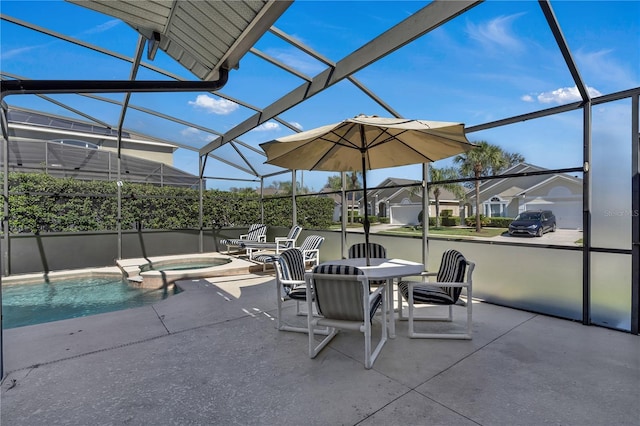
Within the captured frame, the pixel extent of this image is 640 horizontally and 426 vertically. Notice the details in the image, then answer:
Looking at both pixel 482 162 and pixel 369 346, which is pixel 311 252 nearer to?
pixel 482 162

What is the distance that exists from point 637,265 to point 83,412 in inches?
199

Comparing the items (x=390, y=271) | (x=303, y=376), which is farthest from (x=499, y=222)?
(x=303, y=376)

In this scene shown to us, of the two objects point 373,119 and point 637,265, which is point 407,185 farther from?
point 637,265

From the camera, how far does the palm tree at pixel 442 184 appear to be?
484cm

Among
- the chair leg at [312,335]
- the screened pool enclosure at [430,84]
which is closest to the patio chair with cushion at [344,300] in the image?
the chair leg at [312,335]

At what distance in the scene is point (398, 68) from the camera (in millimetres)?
4422

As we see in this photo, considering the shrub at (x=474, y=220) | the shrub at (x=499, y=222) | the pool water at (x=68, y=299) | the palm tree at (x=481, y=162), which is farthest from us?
the pool water at (x=68, y=299)

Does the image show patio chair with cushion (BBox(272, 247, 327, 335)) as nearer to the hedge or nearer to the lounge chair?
the lounge chair

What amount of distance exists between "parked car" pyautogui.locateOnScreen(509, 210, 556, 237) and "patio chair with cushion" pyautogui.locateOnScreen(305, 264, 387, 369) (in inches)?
103

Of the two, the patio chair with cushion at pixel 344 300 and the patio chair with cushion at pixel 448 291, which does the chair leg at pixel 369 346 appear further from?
the patio chair with cushion at pixel 448 291

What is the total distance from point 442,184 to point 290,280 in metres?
3.12

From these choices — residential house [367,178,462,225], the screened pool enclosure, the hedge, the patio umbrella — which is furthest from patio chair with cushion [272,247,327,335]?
the hedge

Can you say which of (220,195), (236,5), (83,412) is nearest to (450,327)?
(83,412)

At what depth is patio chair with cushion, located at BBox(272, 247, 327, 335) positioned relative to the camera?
3.28m
